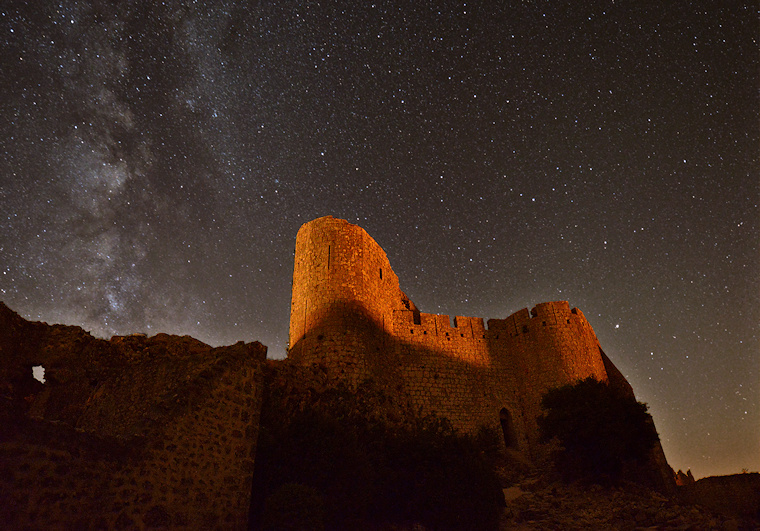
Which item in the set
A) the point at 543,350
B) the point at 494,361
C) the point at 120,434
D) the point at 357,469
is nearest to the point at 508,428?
the point at 494,361

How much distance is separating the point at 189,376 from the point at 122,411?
184 cm

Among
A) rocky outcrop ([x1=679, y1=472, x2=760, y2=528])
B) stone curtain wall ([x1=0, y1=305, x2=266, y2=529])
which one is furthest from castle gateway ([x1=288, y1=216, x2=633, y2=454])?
stone curtain wall ([x1=0, y1=305, x2=266, y2=529])

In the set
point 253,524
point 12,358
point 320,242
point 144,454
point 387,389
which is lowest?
point 253,524

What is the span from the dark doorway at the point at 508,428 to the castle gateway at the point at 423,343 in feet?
0.15

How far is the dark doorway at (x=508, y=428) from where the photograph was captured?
20.6 meters

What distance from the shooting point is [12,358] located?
942 centimetres

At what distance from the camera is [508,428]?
69.2ft

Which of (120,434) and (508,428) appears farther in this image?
(508,428)

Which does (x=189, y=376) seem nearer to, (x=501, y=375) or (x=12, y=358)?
(x=12, y=358)

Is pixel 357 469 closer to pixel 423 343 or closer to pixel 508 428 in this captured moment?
pixel 423 343

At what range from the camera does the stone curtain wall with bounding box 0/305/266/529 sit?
4.76m

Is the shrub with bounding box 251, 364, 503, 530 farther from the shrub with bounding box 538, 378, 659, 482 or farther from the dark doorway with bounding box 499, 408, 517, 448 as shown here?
the dark doorway with bounding box 499, 408, 517, 448

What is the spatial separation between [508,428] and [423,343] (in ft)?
18.8

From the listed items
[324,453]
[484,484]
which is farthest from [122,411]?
[484,484]
